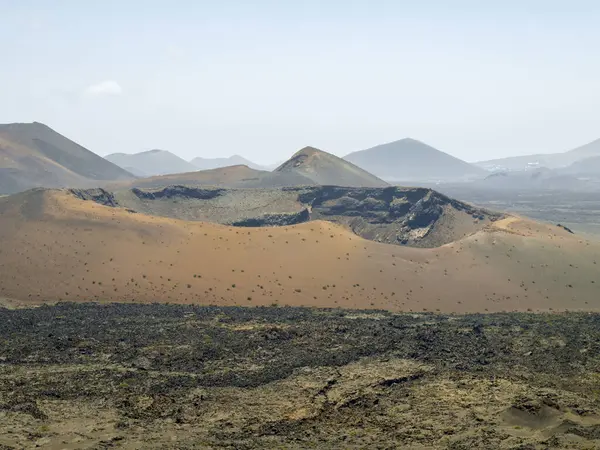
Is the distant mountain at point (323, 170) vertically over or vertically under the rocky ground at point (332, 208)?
over

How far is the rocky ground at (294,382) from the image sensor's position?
20531mm

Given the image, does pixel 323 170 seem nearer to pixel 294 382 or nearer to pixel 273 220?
pixel 273 220

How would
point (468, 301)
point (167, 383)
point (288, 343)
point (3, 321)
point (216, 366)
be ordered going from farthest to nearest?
point (468, 301), point (3, 321), point (288, 343), point (216, 366), point (167, 383)

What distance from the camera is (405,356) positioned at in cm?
3072

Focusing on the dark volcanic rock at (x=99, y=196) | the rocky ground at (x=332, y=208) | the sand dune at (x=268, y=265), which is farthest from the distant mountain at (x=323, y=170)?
the sand dune at (x=268, y=265)

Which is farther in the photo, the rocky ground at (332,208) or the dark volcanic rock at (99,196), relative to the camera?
the dark volcanic rock at (99,196)

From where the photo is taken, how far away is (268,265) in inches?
2287

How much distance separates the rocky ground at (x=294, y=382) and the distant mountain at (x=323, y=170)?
120 m

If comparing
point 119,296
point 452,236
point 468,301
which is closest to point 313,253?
point 468,301

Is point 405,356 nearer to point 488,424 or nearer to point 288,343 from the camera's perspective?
point 288,343

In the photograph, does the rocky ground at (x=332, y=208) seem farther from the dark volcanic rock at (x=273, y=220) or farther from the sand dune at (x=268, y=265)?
the sand dune at (x=268, y=265)

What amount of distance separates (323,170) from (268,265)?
112 metres

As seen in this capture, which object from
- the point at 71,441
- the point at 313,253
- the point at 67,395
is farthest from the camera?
the point at 313,253

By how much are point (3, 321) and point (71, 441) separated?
2171 cm
